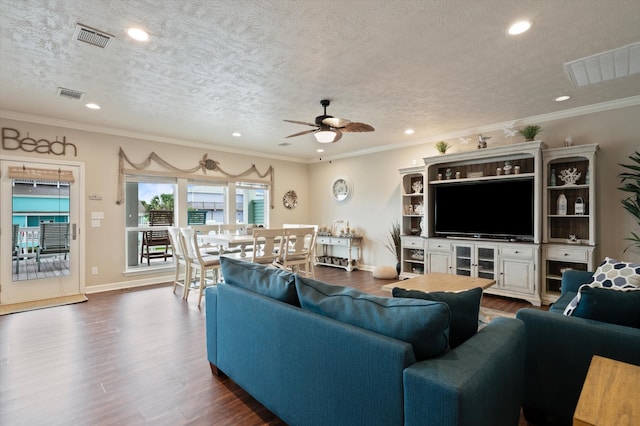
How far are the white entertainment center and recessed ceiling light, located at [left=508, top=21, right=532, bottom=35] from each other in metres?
2.24

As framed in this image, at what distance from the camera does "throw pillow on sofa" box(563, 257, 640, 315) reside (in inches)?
79.0

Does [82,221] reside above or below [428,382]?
above

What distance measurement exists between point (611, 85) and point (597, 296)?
304 cm

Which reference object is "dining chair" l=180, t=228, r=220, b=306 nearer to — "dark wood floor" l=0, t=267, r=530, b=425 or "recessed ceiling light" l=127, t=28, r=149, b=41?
"dark wood floor" l=0, t=267, r=530, b=425

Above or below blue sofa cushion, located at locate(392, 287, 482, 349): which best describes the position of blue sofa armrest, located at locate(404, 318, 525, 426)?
below

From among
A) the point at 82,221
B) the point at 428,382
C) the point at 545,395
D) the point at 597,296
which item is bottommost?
the point at 545,395

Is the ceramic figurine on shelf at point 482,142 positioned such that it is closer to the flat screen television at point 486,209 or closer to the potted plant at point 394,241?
the flat screen television at point 486,209

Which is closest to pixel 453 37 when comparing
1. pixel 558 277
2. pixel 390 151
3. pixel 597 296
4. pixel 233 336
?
pixel 597 296

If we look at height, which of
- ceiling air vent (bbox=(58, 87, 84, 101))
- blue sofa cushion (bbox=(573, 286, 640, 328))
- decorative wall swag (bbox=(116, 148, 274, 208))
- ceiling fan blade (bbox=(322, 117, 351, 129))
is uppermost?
ceiling air vent (bbox=(58, 87, 84, 101))

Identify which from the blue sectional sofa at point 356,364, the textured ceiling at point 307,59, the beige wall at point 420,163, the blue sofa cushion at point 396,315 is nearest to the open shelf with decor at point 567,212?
the beige wall at point 420,163

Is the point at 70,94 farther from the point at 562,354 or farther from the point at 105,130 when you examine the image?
the point at 562,354

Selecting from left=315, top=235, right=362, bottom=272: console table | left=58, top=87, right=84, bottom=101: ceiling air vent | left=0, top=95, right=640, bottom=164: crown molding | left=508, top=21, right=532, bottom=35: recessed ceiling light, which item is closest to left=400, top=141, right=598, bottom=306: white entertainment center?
left=0, top=95, right=640, bottom=164: crown molding

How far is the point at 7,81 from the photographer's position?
130 inches

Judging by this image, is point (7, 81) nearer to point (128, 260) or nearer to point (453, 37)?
point (128, 260)
